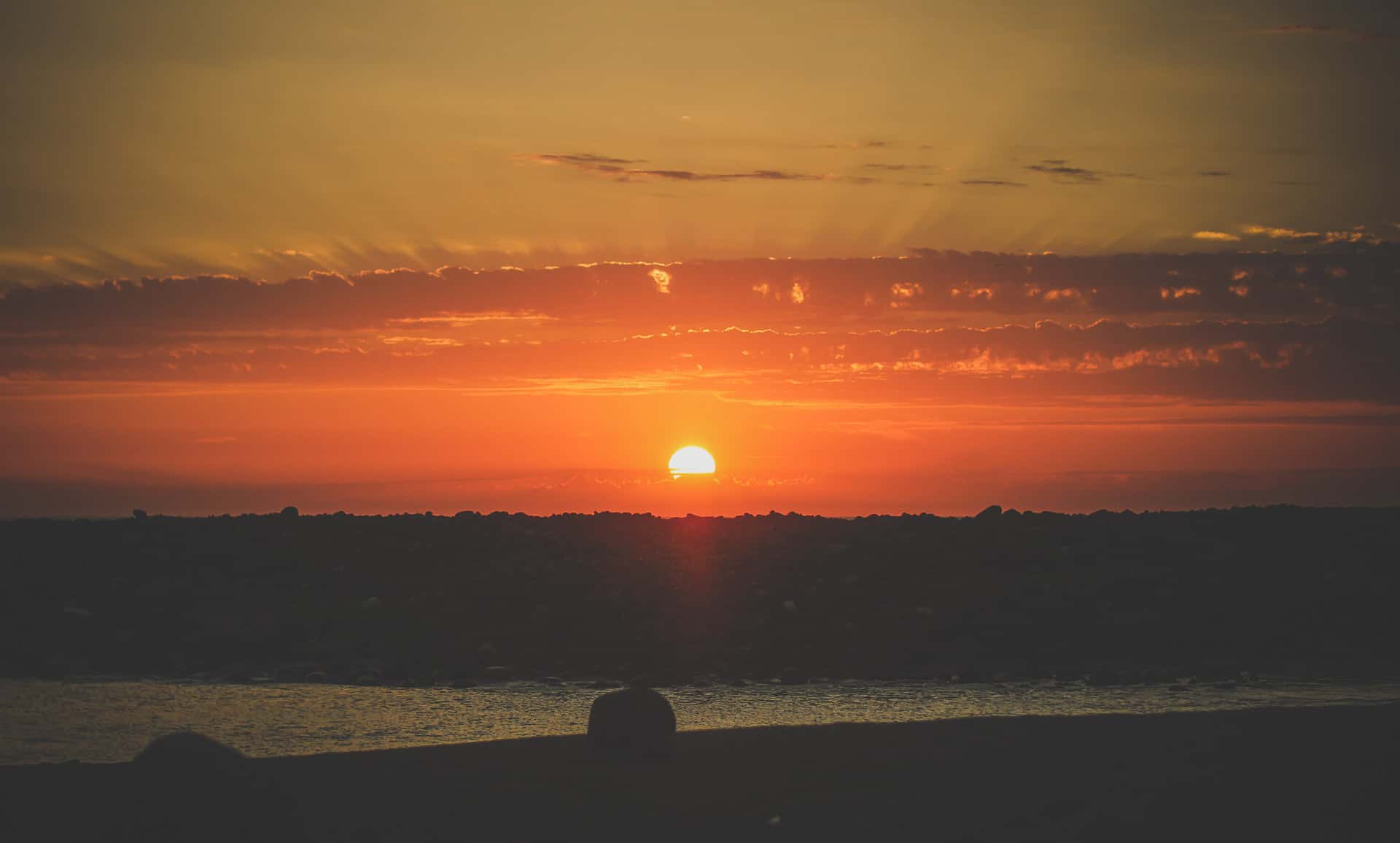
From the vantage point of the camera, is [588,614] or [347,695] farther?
[588,614]

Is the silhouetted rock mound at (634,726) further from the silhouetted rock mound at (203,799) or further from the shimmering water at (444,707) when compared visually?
the silhouetted rock mound at (203,799)

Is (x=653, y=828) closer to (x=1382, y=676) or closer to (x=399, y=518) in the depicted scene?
(x=1382, y=676)

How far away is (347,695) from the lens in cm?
1870

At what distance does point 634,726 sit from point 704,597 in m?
12.7

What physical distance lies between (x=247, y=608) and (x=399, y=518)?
7.86m

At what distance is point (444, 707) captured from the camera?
17938mm

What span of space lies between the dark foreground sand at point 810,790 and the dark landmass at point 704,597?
6.06 m

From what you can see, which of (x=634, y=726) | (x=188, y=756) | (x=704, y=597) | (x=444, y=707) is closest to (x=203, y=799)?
(x=188, y=756)

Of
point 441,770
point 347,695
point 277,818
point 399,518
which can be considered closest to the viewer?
point 277,818

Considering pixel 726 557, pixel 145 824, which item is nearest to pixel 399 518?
pixel 726 557

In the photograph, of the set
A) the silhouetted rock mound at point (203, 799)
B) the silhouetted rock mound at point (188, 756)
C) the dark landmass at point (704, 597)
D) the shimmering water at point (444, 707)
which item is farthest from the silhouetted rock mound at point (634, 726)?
the dark landmass at point (704, 597)

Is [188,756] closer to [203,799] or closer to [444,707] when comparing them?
[203,799]

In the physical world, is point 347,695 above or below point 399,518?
below

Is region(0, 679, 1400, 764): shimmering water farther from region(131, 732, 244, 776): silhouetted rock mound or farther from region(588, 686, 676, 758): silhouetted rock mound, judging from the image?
region(131, 732, 244, 776): silhouetted rock mound
